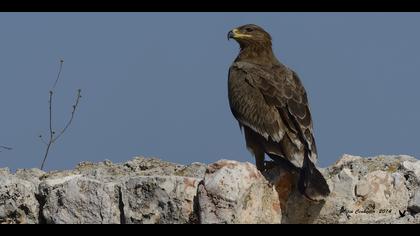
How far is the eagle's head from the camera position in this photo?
42.7ft

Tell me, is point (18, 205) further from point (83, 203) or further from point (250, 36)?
point (250, 36)

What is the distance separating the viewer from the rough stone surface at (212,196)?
847 cm

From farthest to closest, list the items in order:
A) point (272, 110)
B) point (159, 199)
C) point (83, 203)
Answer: point (272, 110) → point (83, 203) → point (159, 199)

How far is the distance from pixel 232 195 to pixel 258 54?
4713 millimetres

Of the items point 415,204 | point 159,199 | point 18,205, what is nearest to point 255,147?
point 415,204

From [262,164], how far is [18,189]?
290 centimetres

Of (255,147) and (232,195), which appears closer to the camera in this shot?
(232,195)

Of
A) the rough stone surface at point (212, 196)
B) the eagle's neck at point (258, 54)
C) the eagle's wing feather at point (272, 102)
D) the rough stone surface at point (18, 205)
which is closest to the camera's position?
the rough stone surface at point (212, 196)

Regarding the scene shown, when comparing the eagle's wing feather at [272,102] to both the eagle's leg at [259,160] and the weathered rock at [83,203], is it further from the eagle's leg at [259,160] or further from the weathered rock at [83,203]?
the weathered rock at [83,203]

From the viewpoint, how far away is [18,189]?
945 centimetres

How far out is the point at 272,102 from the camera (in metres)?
11.4

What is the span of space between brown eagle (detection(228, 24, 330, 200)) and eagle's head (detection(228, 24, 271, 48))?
72 mm

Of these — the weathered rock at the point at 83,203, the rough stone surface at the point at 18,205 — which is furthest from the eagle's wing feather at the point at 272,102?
the rough stone surface at the point at 18,205
